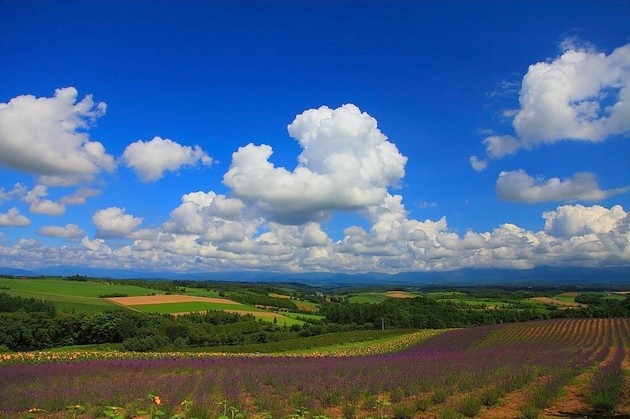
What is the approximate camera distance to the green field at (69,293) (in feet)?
272

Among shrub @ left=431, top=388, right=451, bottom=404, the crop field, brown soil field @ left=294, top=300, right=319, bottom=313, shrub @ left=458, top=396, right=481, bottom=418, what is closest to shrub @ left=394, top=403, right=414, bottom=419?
shrub @ left=458, top=396, right=481, bottom=418

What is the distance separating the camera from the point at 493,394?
12.1m

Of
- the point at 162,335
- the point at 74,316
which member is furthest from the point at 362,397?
the point at 74,316

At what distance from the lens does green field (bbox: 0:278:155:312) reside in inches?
3260

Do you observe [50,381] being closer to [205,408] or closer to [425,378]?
[205,408]

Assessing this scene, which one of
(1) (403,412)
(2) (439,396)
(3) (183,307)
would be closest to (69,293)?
(3) (183,307)

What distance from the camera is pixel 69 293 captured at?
338 feet

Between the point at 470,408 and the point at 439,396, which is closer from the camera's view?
the point at 470,408

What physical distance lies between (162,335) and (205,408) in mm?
59850

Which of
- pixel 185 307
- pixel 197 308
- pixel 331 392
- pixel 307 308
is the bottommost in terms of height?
pixel 307 308

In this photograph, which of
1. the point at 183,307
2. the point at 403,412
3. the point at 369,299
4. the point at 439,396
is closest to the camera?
the point at 403,412

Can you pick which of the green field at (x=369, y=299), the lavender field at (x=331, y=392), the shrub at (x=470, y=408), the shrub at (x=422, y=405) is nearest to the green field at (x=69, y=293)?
the green field at (x=369, y=299)

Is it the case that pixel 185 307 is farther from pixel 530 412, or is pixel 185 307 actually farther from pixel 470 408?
pixel 530 412

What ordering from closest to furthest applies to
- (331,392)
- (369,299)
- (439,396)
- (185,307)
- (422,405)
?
1. (422,405)
2. (439,396)
3. (331,392)
4. (185,307)
5. (369,299)
